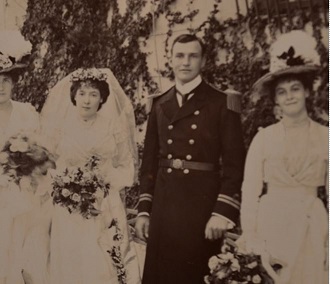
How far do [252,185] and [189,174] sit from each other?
0.22m

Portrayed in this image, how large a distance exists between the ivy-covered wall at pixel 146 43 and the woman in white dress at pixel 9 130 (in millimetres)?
53

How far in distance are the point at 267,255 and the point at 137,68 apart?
824mm

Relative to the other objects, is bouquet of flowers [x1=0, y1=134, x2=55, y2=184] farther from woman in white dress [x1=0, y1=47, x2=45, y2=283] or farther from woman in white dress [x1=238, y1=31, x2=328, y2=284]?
woman in white dress [x1=238, y1=31, x2=328, y2=284]

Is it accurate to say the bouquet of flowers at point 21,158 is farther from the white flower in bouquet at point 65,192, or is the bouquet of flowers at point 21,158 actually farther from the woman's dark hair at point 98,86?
the woman's dark hair at point 98,86

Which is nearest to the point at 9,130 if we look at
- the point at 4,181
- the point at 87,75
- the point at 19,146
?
the point at 19,146

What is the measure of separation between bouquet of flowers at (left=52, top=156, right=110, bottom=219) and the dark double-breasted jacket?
216 mm

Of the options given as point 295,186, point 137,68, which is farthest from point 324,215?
point 137,68

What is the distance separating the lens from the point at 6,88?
2.19 meters

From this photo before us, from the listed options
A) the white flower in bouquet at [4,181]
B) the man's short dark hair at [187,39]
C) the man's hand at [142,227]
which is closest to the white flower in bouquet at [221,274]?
the man's hand at [142,227]

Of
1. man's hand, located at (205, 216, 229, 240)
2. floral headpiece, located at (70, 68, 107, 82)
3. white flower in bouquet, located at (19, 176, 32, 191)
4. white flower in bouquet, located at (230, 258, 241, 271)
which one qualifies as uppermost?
floral headpiece, located at (70, 68, 107, 82)

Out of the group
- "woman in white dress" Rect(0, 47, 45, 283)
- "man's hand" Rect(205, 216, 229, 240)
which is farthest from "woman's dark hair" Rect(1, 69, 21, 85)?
"man's hand" Rect(205, 216, 229, 240)

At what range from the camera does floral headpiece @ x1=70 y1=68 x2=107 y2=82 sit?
6.56 ft

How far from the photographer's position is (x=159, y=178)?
1.85 meters

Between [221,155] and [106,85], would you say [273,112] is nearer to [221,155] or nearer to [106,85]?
[221,155]
